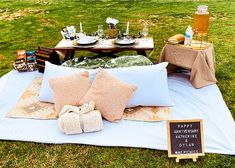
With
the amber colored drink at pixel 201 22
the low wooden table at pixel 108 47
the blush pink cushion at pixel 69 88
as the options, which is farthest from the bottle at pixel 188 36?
the blush pink cushion at pixel 69 88

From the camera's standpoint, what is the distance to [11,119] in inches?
101

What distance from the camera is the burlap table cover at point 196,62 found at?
2.92m

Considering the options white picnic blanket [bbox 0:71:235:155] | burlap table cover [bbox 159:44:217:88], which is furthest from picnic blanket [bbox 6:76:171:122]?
burlap table cover [bbox 159:44:217:88]

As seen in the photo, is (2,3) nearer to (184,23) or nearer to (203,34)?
A: (184,23)

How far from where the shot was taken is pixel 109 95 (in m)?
2.45

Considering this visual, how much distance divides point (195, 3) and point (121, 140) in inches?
194

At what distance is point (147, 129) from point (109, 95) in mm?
418

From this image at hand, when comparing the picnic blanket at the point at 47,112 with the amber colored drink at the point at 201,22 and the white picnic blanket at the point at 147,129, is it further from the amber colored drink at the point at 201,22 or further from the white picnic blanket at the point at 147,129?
the amber colored drink at the point at 201,22

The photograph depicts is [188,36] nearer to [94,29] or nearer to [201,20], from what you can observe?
[201,20]

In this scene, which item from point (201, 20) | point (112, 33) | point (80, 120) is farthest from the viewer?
point (112, 33)

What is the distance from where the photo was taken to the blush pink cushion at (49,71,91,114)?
250cm

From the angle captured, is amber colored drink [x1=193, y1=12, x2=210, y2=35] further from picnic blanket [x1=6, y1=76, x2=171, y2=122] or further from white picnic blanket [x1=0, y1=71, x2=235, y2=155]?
picnic blanket [x1=6, y1=76, x2=171, y2=122]

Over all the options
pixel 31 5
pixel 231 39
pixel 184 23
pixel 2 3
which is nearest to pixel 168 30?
pixel 184 23

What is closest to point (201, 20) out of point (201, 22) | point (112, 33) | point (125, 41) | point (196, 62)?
point (201, 22)
